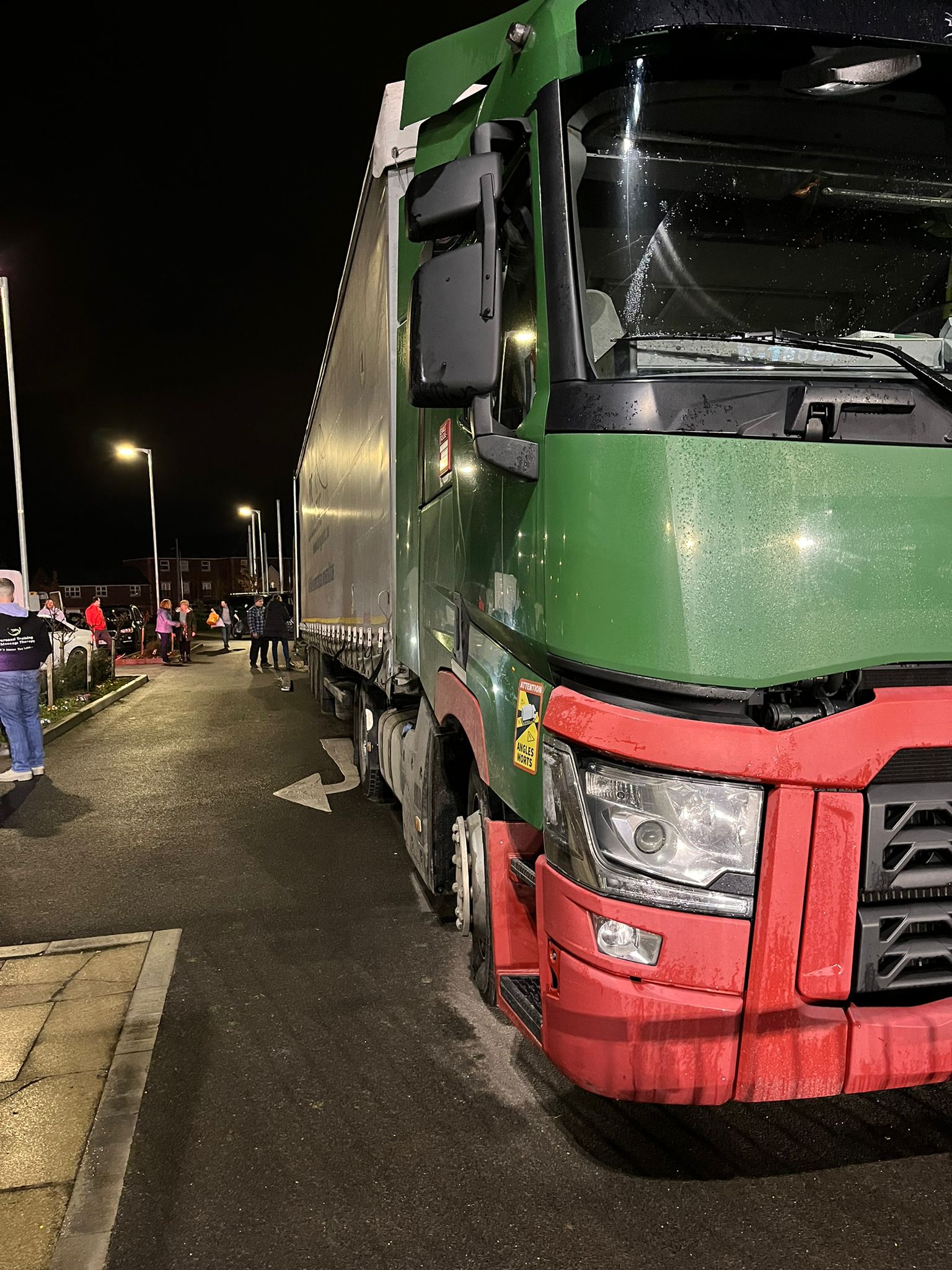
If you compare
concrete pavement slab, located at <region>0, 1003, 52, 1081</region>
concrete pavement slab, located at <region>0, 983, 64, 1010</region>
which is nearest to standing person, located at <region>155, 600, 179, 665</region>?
concrete pavement slab, located at <region>0, 983, 64, 1010</region>

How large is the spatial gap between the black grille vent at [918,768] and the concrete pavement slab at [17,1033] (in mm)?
3346

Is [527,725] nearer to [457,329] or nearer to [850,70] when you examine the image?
[457,329]

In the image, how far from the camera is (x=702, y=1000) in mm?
2195

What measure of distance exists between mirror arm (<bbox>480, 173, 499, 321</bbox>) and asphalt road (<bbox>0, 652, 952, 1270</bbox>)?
8.77 feet

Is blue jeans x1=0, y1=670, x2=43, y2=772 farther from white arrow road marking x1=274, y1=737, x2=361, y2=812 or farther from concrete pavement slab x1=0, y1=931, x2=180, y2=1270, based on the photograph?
concrete pavement slab x1=0, y1=931, x2=180, y2=1270

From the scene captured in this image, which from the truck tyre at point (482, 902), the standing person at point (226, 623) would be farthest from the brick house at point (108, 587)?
the truck tyre at point (482, 902)

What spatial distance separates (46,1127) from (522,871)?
1.92m

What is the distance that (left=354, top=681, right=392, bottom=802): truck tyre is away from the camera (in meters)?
6.68

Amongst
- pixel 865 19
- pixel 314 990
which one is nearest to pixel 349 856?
pixel 314 990

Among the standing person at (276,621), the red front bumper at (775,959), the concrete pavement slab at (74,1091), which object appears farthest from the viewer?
the standing person at (276,621)

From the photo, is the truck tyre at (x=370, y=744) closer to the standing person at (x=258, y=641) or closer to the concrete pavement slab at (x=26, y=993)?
the concrete pavement slab at (x=26, y=993)

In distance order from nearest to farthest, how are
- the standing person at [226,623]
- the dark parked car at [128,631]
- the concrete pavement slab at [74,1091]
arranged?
the concrete pavement slab at [74,1091] < the dark parked car at [128,631] < the standing person at [226,623]

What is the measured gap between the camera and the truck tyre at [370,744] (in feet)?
21.9

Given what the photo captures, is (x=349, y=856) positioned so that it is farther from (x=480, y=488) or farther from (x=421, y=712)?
(x=480, y=488)
